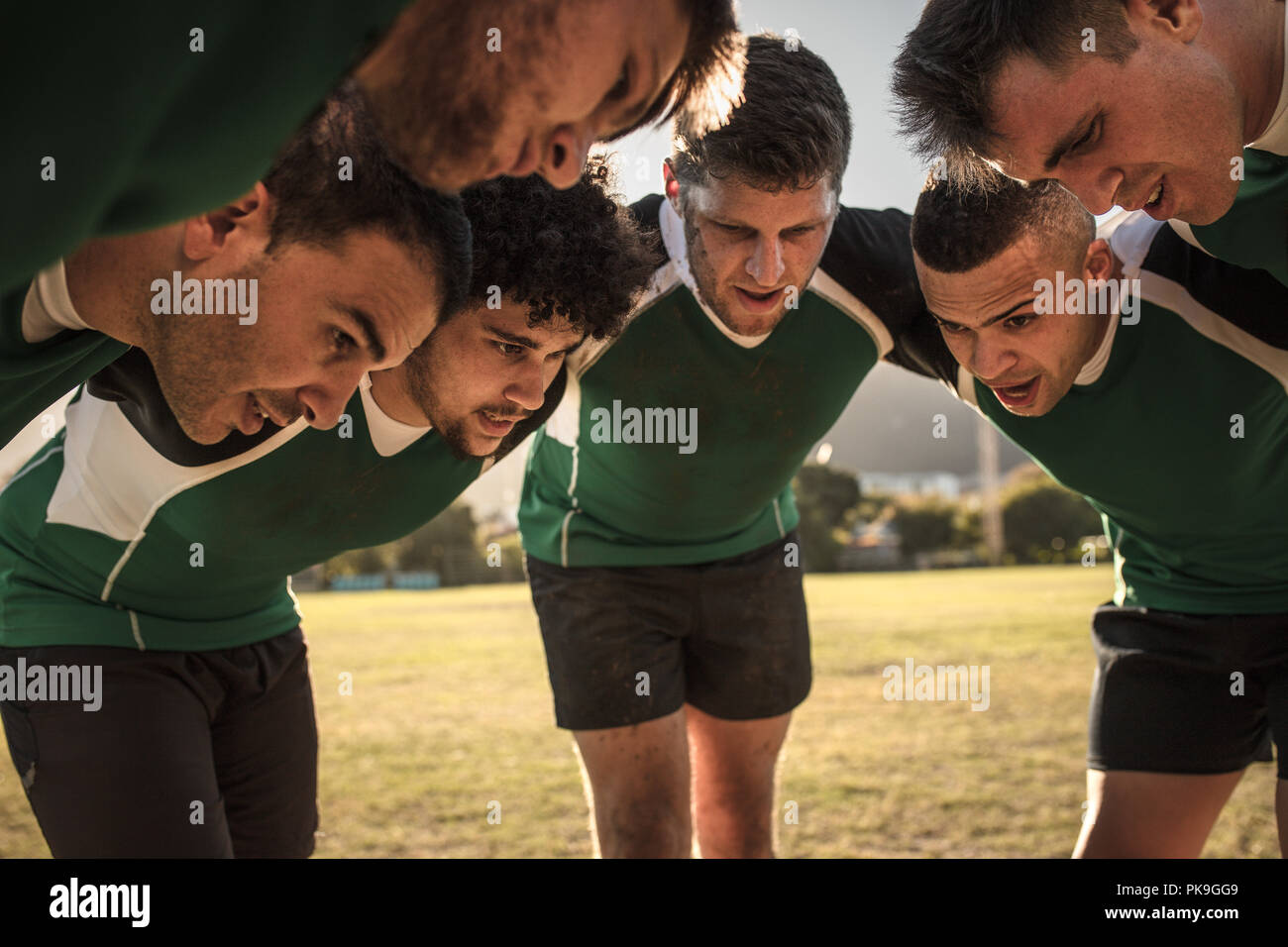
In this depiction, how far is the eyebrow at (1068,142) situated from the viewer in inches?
81.3

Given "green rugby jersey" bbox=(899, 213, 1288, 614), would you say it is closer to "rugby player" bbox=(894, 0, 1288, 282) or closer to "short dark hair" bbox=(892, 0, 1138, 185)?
"rugby player" bbox=(894, 0, 1288, 282)

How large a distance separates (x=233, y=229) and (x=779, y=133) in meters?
1.42

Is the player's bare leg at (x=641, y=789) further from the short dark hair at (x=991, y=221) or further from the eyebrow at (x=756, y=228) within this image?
the short dark hair at (x=991, y=221)

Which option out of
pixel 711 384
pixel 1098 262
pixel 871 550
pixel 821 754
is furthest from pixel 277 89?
pixel 871 550

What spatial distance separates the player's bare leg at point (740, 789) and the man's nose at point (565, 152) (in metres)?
2.42

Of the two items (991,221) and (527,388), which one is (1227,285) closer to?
(991,221)

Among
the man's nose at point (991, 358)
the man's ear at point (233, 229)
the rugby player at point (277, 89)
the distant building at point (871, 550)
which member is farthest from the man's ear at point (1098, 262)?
the distant building at point (871, 550)

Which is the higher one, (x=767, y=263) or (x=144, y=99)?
(x=767, y=263)

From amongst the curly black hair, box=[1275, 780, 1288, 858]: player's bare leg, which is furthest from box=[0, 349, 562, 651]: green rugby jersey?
box=[1275, 780, 1288, 858]: player's bare leg

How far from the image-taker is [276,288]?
1912 millimetres

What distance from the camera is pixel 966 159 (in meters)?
2.56

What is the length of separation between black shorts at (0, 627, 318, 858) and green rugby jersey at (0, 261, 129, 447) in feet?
2.96
